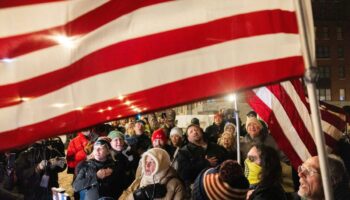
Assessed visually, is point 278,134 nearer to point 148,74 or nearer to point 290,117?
point 290,117

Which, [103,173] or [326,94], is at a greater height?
[326,94]

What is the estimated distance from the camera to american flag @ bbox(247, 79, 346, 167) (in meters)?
5.41

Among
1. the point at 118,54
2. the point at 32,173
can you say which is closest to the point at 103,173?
the point at 32,173

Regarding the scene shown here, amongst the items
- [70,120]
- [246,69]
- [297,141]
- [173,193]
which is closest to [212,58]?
[246,69]

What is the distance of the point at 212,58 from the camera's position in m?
2.71

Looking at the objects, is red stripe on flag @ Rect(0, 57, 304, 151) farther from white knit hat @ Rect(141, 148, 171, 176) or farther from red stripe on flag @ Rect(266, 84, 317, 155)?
red stripe on flag @ Rect(266, 84, 317, 155)

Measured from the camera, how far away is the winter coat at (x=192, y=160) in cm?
663

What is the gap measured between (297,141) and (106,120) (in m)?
3.31

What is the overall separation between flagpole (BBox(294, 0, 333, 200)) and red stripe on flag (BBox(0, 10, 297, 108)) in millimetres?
340

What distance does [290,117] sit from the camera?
5578mm

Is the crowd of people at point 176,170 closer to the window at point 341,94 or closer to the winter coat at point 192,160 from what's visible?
the winter coat at point 192,160

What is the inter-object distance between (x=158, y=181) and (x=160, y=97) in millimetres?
2299

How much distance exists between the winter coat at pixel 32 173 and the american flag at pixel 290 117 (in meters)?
3.22

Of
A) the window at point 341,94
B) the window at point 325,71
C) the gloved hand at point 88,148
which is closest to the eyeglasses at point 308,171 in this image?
the gloved hand at point 88,148
